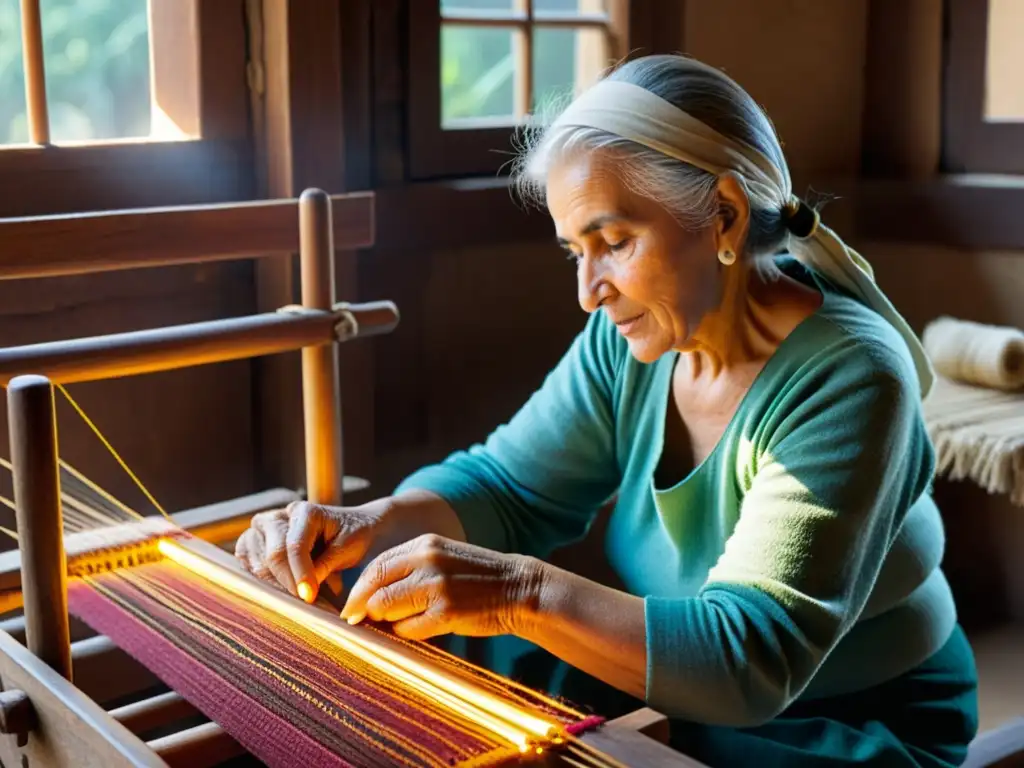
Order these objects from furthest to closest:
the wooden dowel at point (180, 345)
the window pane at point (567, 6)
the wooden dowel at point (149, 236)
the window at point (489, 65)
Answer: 1. the window pane at point (567, 6)
2. the window at point (489, 65)
3. the wooden dowel at point (149, 236)
4. the wooden dowel at point (180, 345)

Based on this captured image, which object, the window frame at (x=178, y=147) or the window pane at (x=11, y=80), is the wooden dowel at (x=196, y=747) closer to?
the window frame at (x=178, y=147)

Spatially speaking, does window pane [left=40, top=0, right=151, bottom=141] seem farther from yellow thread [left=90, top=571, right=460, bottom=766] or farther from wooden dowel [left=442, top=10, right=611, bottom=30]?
yellow thread [left=90, top=571, right=460, bottom=766]

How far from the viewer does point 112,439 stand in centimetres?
189

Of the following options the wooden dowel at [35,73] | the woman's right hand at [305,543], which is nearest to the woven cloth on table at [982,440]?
the woman's right hand at [305,543]

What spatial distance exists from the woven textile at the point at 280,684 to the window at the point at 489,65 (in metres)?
1.04

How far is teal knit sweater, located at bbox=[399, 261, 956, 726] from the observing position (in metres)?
1.18

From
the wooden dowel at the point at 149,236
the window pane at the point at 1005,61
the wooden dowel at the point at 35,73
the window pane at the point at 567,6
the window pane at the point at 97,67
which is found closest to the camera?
the wooden dowel at the point at 149,236

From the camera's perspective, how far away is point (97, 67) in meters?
1.93

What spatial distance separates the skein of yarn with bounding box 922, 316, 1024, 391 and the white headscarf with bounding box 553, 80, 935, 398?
111 cm

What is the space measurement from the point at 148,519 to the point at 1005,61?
2.02 metres

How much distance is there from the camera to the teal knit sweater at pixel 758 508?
3.86 ft

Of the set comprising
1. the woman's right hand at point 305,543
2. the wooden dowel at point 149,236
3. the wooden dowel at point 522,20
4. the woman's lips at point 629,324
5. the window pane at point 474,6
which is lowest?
the woman's right hand at point 305,543

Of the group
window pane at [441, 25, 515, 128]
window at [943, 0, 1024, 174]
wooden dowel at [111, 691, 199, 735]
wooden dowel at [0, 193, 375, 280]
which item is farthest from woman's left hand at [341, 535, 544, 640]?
window at [943, 0, 1024, 174]

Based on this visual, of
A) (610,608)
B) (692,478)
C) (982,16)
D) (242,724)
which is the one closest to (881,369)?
(692,478)
